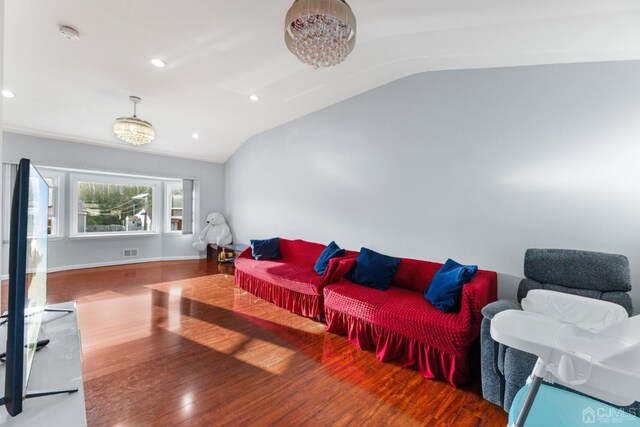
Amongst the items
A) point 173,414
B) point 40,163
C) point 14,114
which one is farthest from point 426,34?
point 40,163

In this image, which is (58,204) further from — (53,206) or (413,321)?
(413,321)

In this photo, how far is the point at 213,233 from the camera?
20.5 ft

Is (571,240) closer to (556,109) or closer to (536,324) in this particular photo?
(556,109)

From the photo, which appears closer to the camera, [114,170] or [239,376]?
[239,376]

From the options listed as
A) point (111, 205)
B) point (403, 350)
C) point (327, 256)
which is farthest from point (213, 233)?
point (403, 350)

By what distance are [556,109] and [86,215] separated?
7.07 meters

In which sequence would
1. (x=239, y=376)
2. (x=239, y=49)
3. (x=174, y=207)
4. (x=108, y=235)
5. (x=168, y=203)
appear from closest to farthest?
(x=239, y=376)
(x=239, y=49)
(x=108, y=235)
(x=168, y=203)
(x=174, y=207)

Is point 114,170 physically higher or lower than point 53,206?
higher

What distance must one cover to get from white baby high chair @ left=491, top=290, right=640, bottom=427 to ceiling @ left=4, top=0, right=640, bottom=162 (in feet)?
6.33

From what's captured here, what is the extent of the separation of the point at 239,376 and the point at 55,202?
5.10 m

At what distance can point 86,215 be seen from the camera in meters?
5.26

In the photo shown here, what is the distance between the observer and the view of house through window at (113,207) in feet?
17.2

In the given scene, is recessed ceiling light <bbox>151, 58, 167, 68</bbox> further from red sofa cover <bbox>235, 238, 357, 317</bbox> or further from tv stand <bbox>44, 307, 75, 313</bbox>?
red sofa cover <bbox>235, 238, 357, 317</bbox>

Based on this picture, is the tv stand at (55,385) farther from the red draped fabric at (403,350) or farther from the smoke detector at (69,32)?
the smoke detector at (69,32)
